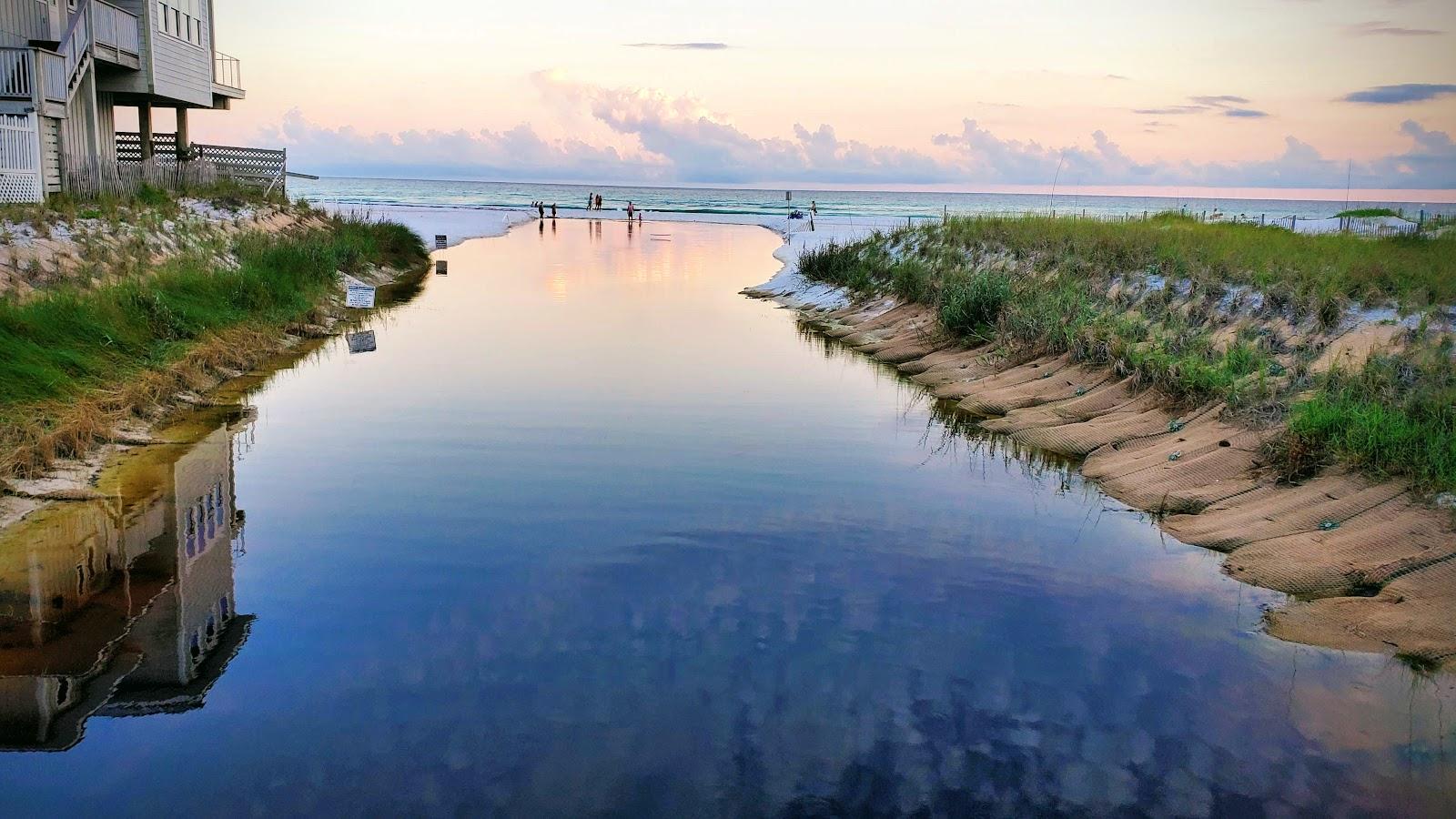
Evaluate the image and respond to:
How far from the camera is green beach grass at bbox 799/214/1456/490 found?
32.8 ft

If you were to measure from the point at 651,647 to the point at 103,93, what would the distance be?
3164 centimetres

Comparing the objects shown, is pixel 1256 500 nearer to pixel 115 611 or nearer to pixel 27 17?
pixel 115 611

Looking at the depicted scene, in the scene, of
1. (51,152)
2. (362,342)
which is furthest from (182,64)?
(362,342)

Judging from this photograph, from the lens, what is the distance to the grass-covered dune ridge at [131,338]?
36.0 ft

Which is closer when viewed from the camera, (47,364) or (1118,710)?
(1118,710)

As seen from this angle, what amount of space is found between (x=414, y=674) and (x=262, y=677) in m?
0.87

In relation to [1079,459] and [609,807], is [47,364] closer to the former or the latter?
[609,807]

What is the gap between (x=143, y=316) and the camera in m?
15.3

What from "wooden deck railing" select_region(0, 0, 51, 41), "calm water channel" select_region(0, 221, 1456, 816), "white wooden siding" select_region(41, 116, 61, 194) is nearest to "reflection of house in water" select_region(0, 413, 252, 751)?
"calm water channel" select_region(0, 221, 1456, 816)

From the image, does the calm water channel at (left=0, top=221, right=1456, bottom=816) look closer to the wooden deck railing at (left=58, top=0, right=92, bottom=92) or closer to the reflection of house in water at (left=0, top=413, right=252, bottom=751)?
the reflection of house in water at (left=0, top=413, right=252, bottom=751)

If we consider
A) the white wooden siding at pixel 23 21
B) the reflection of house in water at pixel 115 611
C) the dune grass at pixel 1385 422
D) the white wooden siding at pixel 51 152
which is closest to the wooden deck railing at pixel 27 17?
the white wooden siding at pixel 23 21

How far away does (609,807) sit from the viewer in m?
5.45

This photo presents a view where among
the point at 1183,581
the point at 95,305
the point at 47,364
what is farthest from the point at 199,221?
the point at 1183,581

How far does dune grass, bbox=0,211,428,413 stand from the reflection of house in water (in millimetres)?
2252
